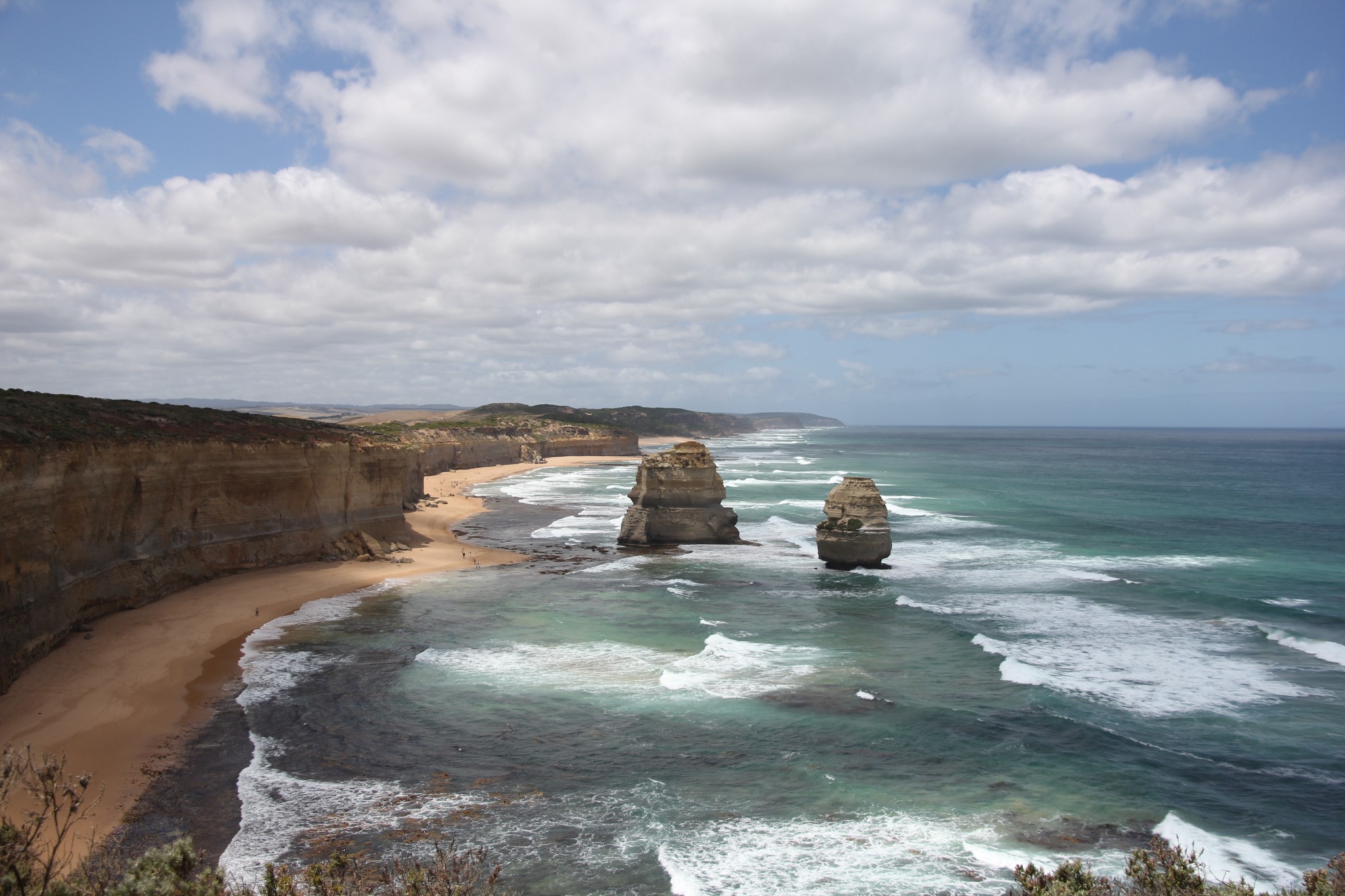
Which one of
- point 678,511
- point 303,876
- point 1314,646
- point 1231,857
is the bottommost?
point 1231,857

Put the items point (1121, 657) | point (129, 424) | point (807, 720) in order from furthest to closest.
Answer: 1. point (129, 424)
2. point (1121, 657)
3. point (807, 720)

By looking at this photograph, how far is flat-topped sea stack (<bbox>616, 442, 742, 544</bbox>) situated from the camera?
3759cm

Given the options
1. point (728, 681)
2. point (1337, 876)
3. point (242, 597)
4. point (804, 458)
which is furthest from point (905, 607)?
point (804, 458)

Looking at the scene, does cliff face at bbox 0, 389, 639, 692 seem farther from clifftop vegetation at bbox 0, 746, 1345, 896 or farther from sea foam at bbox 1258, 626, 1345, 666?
sea foam at bbox 1258, 626, 1345, 666

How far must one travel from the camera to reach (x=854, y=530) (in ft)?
107

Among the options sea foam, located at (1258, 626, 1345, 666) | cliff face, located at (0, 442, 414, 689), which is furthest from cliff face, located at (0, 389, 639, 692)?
sea foam, located at (1258, 626, 1345, 666)

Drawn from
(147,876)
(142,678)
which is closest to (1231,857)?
(147,876)

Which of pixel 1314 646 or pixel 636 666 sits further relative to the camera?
pixel 1314 646

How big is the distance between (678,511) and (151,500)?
2099 cm

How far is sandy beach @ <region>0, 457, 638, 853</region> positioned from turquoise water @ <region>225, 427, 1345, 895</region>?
3.97 feet

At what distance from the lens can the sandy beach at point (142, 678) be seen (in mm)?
14656

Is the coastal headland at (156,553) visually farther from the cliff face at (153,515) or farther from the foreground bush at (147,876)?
the foreground bush at (147,876)

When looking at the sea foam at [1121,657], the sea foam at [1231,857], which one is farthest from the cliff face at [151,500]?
the sea foam at [1121,657]

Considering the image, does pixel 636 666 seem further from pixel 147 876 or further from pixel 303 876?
pixel 147 876
